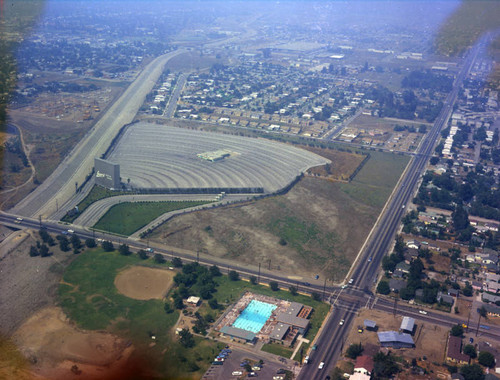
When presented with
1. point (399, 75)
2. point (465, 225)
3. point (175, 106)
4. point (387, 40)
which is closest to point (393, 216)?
point (465, 225)

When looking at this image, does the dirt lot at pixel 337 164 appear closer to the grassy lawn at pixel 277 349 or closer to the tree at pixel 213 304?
the tree at pixel 213 304

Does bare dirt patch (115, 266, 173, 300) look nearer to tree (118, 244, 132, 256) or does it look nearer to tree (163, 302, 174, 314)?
tree (163, 302, 174, 314)

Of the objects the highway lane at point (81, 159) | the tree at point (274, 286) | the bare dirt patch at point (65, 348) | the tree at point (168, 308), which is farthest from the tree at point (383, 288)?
the highway lane at point (81, 159)

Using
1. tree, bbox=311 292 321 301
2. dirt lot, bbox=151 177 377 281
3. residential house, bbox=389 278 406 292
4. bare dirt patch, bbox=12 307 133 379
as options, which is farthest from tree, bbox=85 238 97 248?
residential house, bbox=389 278 406 292

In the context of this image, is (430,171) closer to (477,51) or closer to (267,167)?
(477,51)

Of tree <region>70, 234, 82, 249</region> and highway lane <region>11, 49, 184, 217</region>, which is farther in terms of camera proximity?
highway lane <region>11, 49, 184, 217</region>

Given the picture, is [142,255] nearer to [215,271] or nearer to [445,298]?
[215,271]
